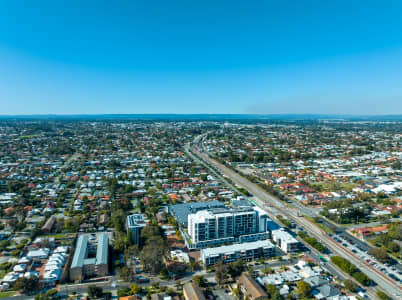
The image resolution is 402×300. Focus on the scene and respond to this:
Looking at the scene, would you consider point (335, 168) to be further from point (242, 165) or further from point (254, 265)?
point (254, 265)

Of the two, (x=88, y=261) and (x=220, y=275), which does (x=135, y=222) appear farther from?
(x=220, y=275)

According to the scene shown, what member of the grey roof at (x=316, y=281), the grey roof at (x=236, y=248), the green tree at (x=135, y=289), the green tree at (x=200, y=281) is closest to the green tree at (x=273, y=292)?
the grey roof at (x=316, y=281)

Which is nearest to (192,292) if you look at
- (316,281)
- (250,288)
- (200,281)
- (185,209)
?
(200,281)

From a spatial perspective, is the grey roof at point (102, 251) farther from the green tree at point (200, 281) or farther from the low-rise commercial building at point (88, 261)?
the green tree at point (200, 281)

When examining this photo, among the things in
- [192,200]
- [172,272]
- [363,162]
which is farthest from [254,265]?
[363,162]

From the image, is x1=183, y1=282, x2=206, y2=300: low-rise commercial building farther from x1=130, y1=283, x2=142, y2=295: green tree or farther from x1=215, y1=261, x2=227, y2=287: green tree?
x1=130, y1=283, x2=142, y2=295: green tree

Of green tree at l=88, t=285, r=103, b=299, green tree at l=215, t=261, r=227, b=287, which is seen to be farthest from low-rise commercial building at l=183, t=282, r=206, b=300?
green tree at l=88, t=285, r=103, b=299
